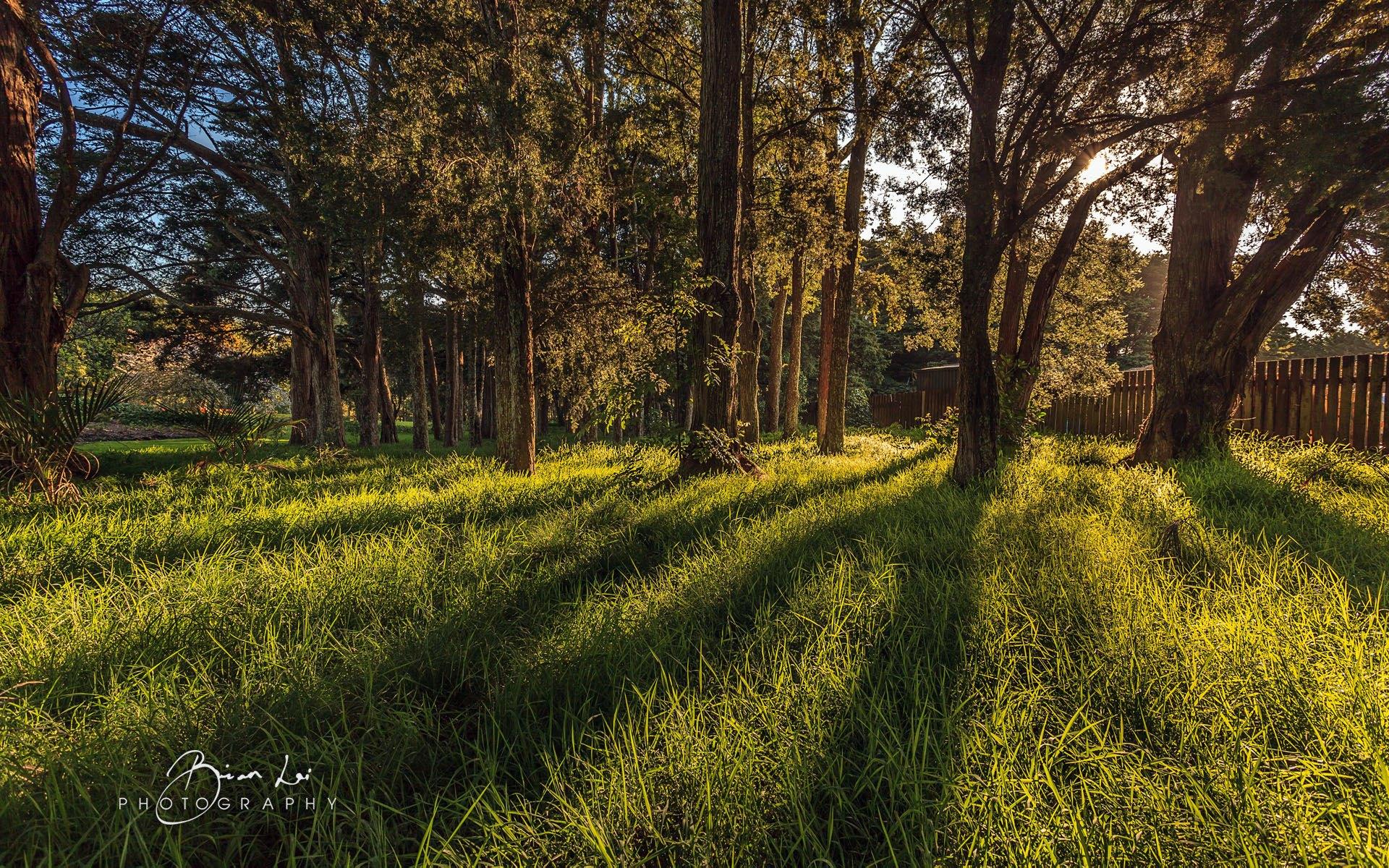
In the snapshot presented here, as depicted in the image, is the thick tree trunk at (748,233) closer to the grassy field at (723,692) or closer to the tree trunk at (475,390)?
the grassy field at (723,692)

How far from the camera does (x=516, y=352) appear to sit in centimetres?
686

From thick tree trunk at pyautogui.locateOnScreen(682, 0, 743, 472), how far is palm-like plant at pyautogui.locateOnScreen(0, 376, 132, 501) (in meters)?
5.48

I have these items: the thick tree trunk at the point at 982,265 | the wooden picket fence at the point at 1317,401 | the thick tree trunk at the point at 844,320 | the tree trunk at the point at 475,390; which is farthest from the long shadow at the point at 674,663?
the tree trunk at the point at 475,390

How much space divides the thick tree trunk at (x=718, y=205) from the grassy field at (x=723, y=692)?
237 centimetres

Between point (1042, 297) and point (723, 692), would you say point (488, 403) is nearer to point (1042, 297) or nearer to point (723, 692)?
point (1042, 297)

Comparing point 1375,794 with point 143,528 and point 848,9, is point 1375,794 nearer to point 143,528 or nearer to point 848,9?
point 143,528

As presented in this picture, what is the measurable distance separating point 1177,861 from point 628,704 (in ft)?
4.76

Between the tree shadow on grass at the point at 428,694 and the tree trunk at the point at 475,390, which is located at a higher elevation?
the tree trunk at the point at 475,390

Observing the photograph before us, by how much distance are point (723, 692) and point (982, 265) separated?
16.3ft

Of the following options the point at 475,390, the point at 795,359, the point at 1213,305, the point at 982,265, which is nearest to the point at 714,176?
the point at 982,265

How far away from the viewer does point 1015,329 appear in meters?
8.89

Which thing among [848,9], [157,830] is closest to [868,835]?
[157,830]

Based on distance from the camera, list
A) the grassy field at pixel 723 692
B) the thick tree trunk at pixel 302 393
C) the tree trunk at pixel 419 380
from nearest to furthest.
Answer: the grassy field at pixel 723 692, the tree trunk at pixel 419 380, the thick tree trunk at pixel 302 393

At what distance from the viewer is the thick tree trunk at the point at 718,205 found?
5.51 meters
